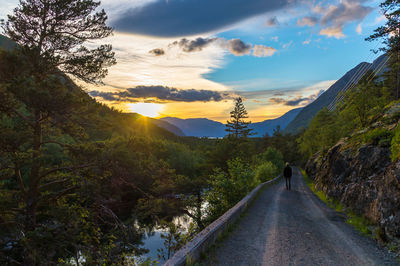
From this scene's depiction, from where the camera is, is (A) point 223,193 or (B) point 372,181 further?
(A) point 223,193

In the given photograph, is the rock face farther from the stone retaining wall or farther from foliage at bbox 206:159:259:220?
foliage at bbox 206:159:259:220

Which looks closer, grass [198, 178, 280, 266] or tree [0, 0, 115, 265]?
grass [198, 178, 280, 266]

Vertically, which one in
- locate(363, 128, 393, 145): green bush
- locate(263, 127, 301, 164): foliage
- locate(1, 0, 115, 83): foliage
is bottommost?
locate(263, 127, 301, 164): foliage

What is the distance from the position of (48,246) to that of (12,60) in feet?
26.3

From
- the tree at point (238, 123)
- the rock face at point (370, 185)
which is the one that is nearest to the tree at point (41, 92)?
the rock face at point (370, 185)

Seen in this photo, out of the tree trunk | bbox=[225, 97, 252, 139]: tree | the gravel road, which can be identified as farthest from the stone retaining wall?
bbox=[225, 97, 252, 139]: tree

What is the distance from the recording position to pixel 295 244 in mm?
6367

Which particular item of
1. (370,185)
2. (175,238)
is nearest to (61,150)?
(175,238)

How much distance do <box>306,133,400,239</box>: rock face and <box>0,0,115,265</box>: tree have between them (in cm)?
1173

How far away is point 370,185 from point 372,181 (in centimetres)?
18

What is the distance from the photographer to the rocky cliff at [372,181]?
22.6 feet

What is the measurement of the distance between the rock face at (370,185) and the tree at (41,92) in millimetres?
11726

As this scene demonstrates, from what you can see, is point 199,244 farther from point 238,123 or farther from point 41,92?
point 238,123

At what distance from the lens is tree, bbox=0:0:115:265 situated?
978 centimetres
